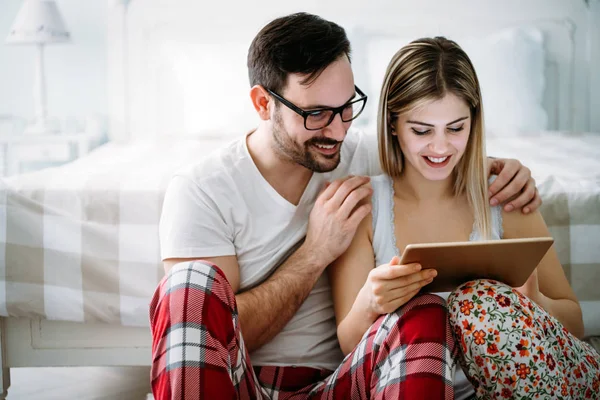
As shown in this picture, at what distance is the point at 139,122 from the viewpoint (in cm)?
365

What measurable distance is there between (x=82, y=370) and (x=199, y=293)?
4.29 ft

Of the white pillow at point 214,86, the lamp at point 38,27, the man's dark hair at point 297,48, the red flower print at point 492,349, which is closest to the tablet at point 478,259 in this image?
the red flower print at point 492,349

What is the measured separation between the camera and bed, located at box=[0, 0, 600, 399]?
1.77 meters

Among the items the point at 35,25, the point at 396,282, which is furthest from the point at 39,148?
the point at 396,282

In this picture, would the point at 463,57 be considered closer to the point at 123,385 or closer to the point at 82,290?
the point at 82,290

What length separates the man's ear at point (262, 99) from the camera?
1.51 metres

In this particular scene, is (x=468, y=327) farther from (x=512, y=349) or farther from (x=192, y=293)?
(x=192, y=293)

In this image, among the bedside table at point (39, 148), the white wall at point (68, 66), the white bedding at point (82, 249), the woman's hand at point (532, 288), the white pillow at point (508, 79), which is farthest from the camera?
the white wall at point (68, 66)

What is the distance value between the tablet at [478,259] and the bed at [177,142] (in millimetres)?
551

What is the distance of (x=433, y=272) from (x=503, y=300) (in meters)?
0.12

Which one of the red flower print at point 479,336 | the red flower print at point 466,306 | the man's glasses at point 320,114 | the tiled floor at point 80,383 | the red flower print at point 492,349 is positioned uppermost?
the man's glasses at point 320,114

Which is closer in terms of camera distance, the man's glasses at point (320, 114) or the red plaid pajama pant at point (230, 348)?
the red plaid pajama pant at point (230, 348)

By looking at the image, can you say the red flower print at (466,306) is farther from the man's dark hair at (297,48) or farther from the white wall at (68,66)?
the white wall at (68,66)

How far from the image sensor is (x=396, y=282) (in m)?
1.18
